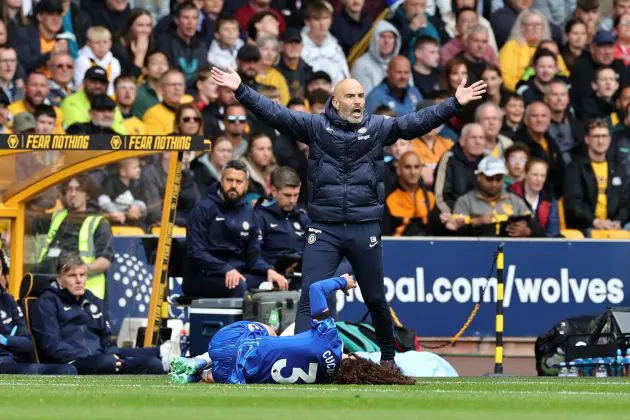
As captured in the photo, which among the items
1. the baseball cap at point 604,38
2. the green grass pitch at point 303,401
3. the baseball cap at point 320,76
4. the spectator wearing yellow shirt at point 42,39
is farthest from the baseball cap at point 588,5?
the green grass pitch at point 303,401

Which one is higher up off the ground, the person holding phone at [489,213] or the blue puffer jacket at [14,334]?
the person holding phone at [489,213]

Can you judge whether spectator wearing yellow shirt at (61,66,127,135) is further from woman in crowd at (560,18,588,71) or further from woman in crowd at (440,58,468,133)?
woman in crowd at (560,18,588,71)

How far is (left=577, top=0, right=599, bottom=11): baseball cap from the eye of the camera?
25.6m

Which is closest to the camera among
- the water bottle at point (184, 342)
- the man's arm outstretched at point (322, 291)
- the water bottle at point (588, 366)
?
the man's arm outstretched at point (322, 291)

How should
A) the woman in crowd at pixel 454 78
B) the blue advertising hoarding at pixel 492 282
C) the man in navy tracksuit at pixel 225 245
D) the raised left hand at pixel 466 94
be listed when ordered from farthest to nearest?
the woman in crowd at pixel 454 78 < the blue advertising hoarding at pixel 492 282 < the man in navy tracksuit at pixel 225 245 < the raised left hand at pixel 466 94

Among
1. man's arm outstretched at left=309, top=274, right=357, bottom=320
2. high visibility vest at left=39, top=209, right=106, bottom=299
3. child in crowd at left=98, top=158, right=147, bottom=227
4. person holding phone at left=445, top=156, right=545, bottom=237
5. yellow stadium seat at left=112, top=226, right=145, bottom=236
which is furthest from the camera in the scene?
person holding phone at left=445, top=156, right=545, bottom=237

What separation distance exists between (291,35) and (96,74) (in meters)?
3.30

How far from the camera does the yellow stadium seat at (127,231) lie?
18.5 m

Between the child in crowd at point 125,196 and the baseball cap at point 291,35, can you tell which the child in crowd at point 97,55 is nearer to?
the baseball cap at point 291,35

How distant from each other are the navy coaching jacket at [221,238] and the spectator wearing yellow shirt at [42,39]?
4331 millimetres

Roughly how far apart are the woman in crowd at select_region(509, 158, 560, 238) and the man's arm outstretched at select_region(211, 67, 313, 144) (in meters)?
7.69

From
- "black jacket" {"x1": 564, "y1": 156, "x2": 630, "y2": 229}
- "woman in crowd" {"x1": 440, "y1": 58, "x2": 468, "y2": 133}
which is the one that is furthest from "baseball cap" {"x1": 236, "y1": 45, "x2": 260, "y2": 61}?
"black jacket" {"x1": 564, "y1": 156, "x2": 630, "y2": 229}

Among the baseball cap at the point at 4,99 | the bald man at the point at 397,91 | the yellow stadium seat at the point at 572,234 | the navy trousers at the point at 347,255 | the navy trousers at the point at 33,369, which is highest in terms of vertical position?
the bald man at the point at 397,91

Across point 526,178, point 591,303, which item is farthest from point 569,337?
point 526,178
